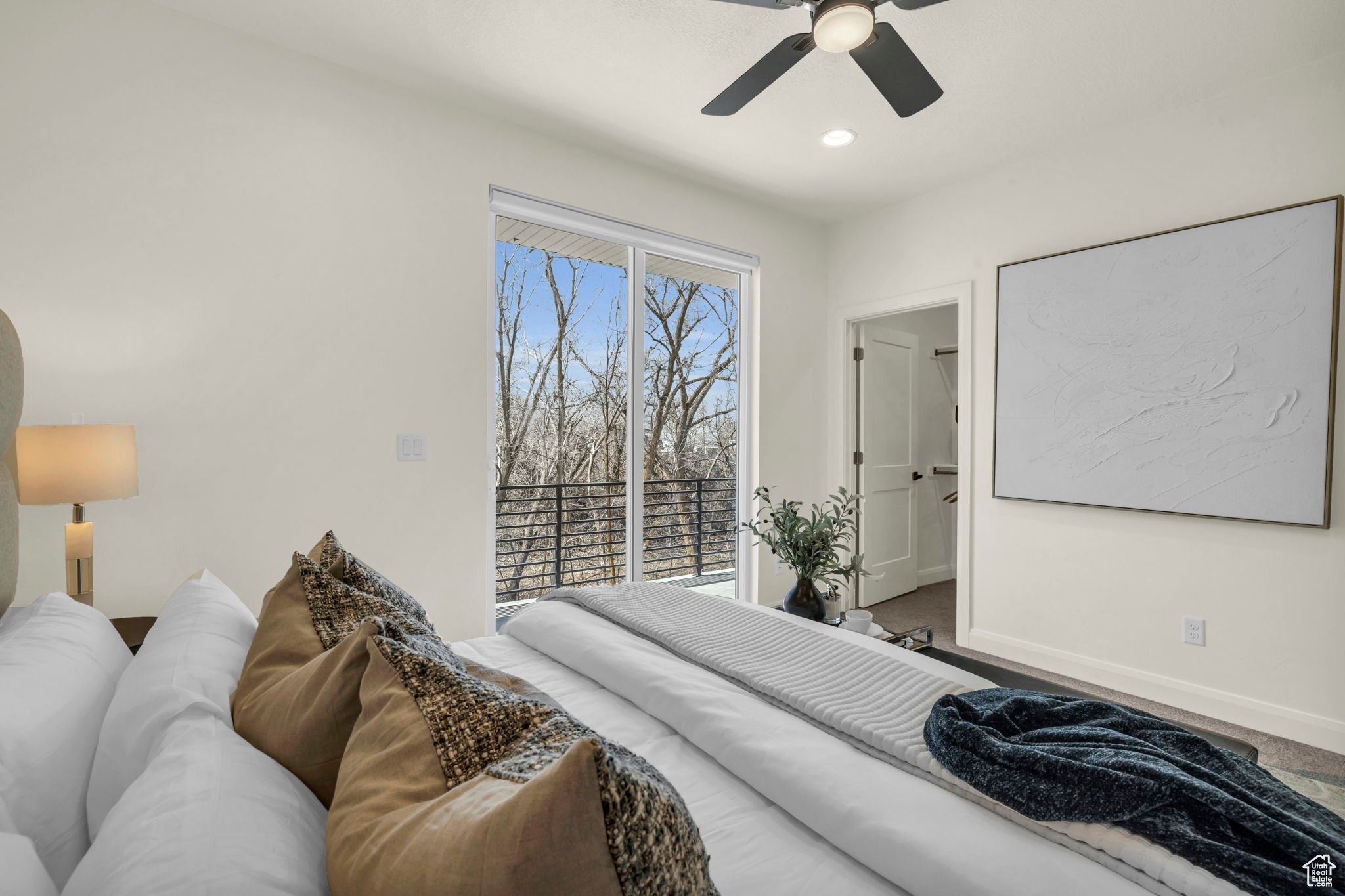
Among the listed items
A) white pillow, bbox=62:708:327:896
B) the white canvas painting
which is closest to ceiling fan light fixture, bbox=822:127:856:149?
the white canvas painting

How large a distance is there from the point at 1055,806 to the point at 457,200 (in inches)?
114

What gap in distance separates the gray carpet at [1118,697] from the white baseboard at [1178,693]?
25mm

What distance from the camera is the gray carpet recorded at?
7.55 feet

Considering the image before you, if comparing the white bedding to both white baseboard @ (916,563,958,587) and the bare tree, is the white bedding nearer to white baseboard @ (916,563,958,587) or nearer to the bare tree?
the bare tree

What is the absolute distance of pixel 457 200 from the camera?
2758 mm

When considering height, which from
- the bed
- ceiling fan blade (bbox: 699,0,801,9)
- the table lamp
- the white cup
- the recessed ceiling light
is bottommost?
the white cup

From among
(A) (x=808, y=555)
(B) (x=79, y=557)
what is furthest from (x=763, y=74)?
(B) (x=79, y=557)

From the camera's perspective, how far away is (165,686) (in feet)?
2.77

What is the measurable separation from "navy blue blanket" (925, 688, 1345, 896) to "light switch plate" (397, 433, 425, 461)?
2.24 meters

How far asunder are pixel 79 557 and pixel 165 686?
1.35 metres

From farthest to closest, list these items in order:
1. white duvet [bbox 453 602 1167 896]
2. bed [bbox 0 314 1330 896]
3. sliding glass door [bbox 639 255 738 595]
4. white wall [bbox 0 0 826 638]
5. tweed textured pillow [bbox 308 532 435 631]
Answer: sliding glass door [bbox 639 255 738 595] < white wall [bbox 0 0 826 638] < tweed textured pillow [bbox 308 532 435 631] < white duvet [bbox 453 602 1167 896] < bed [bbox 0 314 1330 896]

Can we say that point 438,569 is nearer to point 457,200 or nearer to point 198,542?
point 198,542

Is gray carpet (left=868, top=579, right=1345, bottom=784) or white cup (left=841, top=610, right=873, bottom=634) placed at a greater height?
white cup (left=841, top=610, right=873, bottom=634)

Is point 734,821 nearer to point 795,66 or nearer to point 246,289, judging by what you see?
point 246,289
